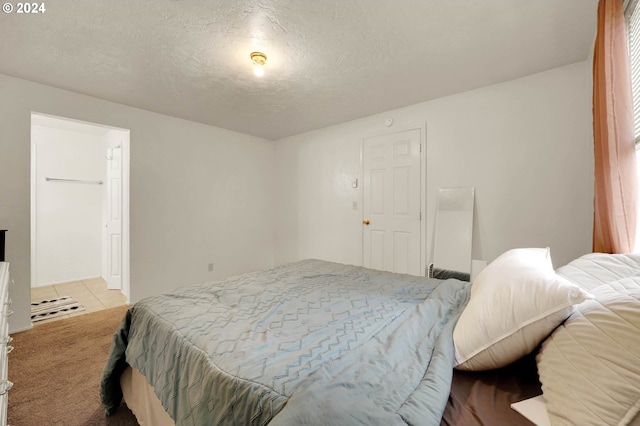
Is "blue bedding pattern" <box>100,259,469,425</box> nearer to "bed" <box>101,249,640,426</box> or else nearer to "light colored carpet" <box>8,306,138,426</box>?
"bed" <box>101,249,640,426</box>

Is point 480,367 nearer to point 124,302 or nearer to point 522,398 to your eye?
point 522,398

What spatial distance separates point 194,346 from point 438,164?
2981 millimetres

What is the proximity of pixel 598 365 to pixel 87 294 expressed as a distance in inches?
206

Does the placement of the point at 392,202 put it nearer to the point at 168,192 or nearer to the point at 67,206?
the point at 168,192

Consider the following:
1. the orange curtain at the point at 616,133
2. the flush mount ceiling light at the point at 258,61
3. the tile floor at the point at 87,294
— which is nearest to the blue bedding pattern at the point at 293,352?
the orange curtain at the point at 616,133

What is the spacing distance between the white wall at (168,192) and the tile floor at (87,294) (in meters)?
0.52

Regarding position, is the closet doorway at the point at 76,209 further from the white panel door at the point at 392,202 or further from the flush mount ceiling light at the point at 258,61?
the white panel door at the point at 392,202

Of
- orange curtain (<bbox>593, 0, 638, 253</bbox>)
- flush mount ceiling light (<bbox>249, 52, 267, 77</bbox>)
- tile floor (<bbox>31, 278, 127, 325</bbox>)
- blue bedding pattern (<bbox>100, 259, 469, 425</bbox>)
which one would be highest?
flush mount ceiling light (<bbox>249, 52, 267, 77</bbox>)

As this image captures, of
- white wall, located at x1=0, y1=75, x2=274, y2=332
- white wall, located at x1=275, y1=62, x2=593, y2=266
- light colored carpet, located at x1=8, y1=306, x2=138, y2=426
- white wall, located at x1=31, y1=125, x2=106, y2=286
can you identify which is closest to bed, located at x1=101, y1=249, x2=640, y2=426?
light colored carpet, located at x1=8, y1=306, x2=138, y2=426

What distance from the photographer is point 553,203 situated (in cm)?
243

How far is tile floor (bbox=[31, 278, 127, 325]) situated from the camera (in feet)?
11.2

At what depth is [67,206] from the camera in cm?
443

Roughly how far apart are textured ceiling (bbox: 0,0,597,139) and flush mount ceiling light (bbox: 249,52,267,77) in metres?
0.05

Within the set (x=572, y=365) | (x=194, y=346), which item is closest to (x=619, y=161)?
(x=572, y=365)
